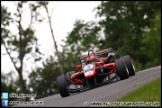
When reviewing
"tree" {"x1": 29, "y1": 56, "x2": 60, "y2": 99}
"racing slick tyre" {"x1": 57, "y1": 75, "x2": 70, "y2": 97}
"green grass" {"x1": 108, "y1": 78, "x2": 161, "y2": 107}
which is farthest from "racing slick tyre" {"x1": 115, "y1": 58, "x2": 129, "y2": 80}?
"tree" {"x1": 29, "y1": 56, "x2": 60, "y2": 99}

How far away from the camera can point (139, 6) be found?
5641 cm

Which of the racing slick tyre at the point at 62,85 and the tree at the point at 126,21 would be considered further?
the tree at the point at 126,21

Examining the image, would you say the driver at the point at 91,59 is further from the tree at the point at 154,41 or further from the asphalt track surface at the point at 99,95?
the tree at the point at 154,41

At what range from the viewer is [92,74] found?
14.7 m

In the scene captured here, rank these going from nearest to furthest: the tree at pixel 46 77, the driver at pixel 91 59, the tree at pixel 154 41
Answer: the driver at pixel 91 59
the tree at pixel 154 41
the tree at pixel 46 77

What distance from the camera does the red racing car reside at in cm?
1484

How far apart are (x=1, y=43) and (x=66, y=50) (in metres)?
36.1

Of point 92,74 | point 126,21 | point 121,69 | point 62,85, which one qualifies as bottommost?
point 62,85

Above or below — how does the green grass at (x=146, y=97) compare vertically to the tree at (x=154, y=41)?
below

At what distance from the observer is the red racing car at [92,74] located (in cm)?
1484

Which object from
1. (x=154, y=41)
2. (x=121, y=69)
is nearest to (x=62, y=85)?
(x=121, y=69)

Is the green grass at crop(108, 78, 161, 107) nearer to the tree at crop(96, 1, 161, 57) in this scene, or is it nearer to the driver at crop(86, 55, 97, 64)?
the driver at crop(86, 55, 97, 64)

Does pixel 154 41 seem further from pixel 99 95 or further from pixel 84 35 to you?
pixel 99 95

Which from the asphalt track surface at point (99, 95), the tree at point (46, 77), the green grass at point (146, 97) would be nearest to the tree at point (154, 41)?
the tree at point (46, 77)
